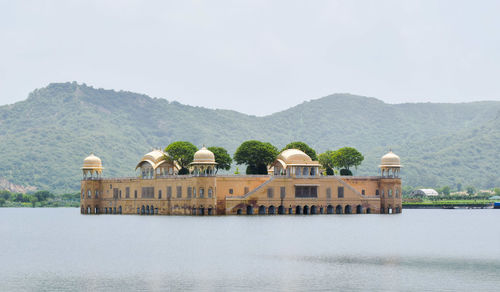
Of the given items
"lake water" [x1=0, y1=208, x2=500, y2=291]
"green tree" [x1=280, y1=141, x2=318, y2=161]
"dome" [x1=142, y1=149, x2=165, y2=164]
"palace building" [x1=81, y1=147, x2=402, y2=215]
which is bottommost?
"lake water" [x1=0, y1=208, x2=500, y2=291]

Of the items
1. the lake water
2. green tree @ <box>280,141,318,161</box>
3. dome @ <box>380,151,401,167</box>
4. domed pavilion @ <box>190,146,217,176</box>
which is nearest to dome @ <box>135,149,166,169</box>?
domed pavilion @ <box>190,146,217,176</box>

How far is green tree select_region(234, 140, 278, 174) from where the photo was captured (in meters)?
132

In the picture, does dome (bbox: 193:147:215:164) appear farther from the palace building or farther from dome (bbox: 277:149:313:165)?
dome (bbox: 277:149:313:165)

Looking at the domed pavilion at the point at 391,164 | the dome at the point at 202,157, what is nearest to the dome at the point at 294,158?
the dome at the point at 202,157

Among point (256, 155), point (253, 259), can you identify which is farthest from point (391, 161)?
point (253, 259)

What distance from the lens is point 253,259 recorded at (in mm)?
57062

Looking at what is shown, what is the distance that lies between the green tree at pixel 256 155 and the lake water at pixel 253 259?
41.8 m

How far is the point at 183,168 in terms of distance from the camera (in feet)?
431

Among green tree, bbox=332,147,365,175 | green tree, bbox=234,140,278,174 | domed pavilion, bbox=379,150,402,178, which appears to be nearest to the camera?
green tree, bbox=234,140,278,174

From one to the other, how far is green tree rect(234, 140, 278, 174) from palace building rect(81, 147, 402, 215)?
167 cm

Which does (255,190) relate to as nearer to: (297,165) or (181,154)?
(297,165)

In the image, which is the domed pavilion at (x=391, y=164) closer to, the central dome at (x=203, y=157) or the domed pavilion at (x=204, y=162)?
the domed pavilion at (x=204, y=162)

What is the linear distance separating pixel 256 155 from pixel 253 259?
247 feet

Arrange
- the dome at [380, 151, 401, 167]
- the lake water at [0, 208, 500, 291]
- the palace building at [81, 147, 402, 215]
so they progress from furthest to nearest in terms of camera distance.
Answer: the dome at [380, 151, 401, 167] < the palace building at [81, 147, 402, 215] < the lake water at [0, 208, 500, 291]
